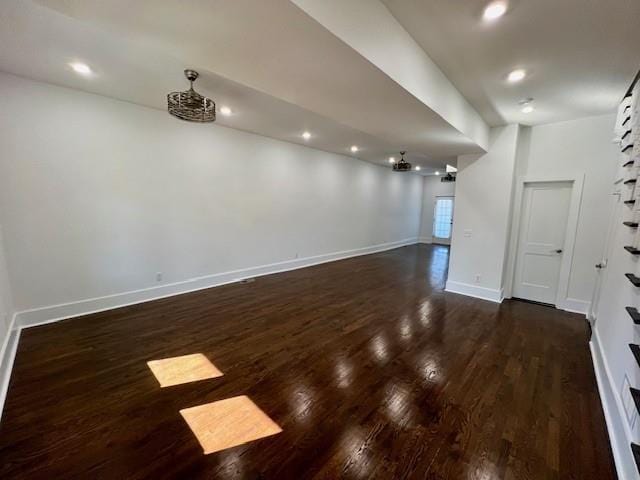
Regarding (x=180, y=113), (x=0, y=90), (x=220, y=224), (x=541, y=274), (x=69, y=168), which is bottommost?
(x=541, y=274)

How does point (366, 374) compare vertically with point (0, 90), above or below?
below

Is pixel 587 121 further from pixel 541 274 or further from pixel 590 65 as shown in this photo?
pixel 541 274

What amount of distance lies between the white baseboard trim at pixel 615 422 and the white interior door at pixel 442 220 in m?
8.35

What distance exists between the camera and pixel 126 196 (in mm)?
3793

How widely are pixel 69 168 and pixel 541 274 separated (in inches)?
279

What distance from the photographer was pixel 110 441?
5.73 feet

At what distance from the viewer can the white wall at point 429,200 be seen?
35.1 feet

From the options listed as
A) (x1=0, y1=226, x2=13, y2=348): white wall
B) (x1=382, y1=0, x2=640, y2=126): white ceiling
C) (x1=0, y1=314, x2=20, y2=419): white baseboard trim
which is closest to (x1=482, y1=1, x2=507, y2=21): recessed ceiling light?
(x1=382, y1=0, x2=640, y2=126): white ceiling

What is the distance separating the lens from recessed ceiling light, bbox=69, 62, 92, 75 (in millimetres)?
2648

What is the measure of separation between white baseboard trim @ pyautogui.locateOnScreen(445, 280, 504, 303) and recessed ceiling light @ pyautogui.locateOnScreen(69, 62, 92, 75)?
5.91m

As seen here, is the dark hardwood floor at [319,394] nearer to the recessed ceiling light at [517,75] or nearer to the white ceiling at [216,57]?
the white ceiling at [216,57]

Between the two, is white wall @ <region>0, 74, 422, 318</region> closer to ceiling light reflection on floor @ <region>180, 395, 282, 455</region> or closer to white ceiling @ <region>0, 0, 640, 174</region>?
white ceiling @ <region>0, 0, 640, 174</region>

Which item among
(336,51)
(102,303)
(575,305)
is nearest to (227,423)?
(336,51)

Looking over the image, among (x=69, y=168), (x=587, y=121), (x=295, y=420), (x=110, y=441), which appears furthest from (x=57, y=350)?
(x=587, y=121)
